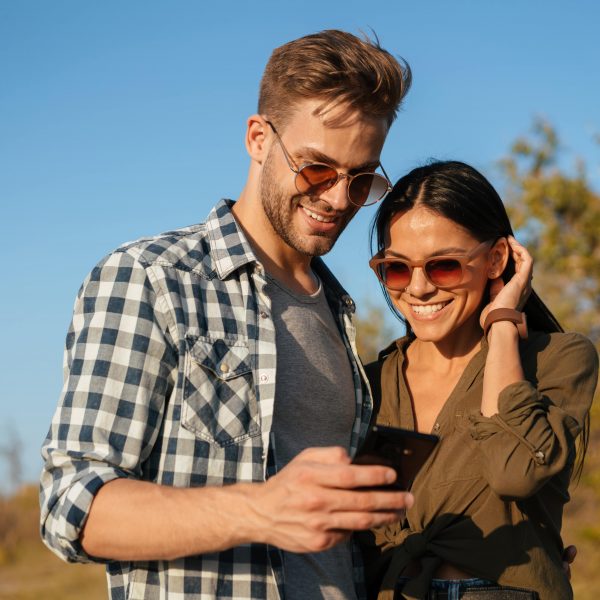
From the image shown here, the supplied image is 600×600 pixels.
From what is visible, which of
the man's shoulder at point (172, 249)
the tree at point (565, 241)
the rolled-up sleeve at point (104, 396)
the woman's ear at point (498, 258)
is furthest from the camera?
the tree at point (565, 241)

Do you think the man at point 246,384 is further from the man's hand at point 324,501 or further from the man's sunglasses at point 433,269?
the man's sunglasses at point 433,269

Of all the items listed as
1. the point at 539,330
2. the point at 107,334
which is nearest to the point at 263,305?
the point at 107,334

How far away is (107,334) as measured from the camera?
8.45 ft

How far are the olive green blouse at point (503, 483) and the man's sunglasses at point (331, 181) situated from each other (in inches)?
29.8

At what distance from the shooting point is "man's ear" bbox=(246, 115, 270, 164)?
3.46 meters

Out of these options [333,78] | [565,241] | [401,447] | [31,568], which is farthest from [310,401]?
[31,568]

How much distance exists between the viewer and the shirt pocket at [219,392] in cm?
264

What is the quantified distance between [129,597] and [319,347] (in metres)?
1.11

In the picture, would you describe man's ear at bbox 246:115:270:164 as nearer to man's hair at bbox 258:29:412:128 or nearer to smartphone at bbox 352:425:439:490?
man's hair at bbox 258:29:412:128

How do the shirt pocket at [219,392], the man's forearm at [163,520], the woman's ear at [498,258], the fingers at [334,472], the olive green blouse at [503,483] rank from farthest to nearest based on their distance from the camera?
the woman's ear at [498,258] < the olive green blouse at [503,483] < the shirt pocket at [219,392] < the man's forearm at [163,520] < the fingers at [334,472]

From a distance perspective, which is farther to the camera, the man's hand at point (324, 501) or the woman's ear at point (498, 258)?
the woman's ear at point (498, 258)

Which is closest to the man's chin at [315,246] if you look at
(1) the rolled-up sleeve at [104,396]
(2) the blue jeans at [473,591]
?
(1) the rolled-up sleeve at [104,396]

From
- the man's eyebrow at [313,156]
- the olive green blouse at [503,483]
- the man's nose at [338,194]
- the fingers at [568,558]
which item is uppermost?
the man's eyebrow at [313,156]

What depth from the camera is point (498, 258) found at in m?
3.73
